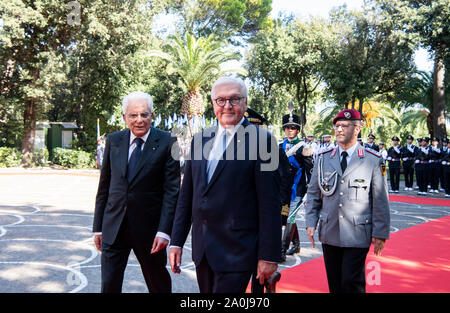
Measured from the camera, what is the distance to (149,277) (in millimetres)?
3586

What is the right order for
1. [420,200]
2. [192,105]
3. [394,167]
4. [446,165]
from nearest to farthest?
[420,200], [446,165], [394,167], [192,105]

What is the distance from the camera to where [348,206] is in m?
3.80

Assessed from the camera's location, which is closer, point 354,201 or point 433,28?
point 354,201

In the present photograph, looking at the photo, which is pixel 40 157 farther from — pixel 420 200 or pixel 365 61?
pixel 420 200

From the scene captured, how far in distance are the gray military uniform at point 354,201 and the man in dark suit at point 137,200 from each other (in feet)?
4.64

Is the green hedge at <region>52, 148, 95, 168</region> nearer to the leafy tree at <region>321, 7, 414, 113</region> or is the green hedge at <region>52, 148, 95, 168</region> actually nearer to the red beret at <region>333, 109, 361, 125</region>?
the leafy tree at <region>321, 7, 414, 113</region>

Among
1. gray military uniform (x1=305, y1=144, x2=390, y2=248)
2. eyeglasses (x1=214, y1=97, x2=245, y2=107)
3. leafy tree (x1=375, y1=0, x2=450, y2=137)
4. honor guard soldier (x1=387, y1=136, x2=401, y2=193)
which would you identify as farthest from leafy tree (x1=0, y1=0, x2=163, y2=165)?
eyeglasses (x1=214, y1=97, x2=245, y2=107)

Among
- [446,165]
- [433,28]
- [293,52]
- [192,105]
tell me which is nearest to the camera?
[446,165]

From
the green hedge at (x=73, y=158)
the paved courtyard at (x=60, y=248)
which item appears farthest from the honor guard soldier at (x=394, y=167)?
the green hedge at (x=73, y=158)

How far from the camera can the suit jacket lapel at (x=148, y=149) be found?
3593 mm

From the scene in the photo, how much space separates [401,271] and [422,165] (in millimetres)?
13311

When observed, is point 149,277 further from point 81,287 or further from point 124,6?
point 124,6

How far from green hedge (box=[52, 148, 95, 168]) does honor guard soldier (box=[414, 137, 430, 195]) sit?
2295 centimetres

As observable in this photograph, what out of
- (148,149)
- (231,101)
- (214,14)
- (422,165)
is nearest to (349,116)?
(231,101)
